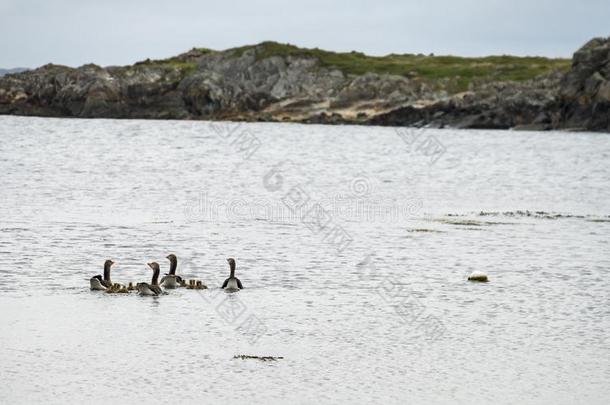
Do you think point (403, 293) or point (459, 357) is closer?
point (459, 357)

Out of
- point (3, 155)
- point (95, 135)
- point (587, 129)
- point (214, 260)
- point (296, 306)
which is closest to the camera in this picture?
point (296, 306)

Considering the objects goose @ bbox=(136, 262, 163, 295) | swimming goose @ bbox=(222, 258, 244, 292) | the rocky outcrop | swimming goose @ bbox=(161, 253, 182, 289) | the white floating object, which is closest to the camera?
goose @ bbox=(136, 262, 163, 295)

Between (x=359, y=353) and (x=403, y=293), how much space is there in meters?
7.74

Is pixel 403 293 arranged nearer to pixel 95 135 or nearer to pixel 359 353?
pixel 359 353

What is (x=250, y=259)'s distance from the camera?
37188mm

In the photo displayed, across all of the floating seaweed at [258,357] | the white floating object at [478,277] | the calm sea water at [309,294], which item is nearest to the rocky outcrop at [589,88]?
the calm sea water at [309,294]

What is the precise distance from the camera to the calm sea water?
20.9 metres

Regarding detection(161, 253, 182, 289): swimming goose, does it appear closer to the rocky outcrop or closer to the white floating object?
the white floating object

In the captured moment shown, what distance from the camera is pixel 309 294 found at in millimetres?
30188

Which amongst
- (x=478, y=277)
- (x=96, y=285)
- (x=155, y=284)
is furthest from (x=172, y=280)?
(x=478, y=277)

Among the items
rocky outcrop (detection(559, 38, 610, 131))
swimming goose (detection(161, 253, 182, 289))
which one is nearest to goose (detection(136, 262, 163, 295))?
swimming goose (detection(161, 253, 182, 289))

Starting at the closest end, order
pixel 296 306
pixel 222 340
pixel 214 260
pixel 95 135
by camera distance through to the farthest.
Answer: pixel 222 340 → pixel 296 306 → pixel 214 260 → pixel 95 135

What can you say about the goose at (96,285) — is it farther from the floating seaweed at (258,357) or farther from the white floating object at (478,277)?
the white floating object at (478,277)

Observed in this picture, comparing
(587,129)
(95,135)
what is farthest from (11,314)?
(587,129)
